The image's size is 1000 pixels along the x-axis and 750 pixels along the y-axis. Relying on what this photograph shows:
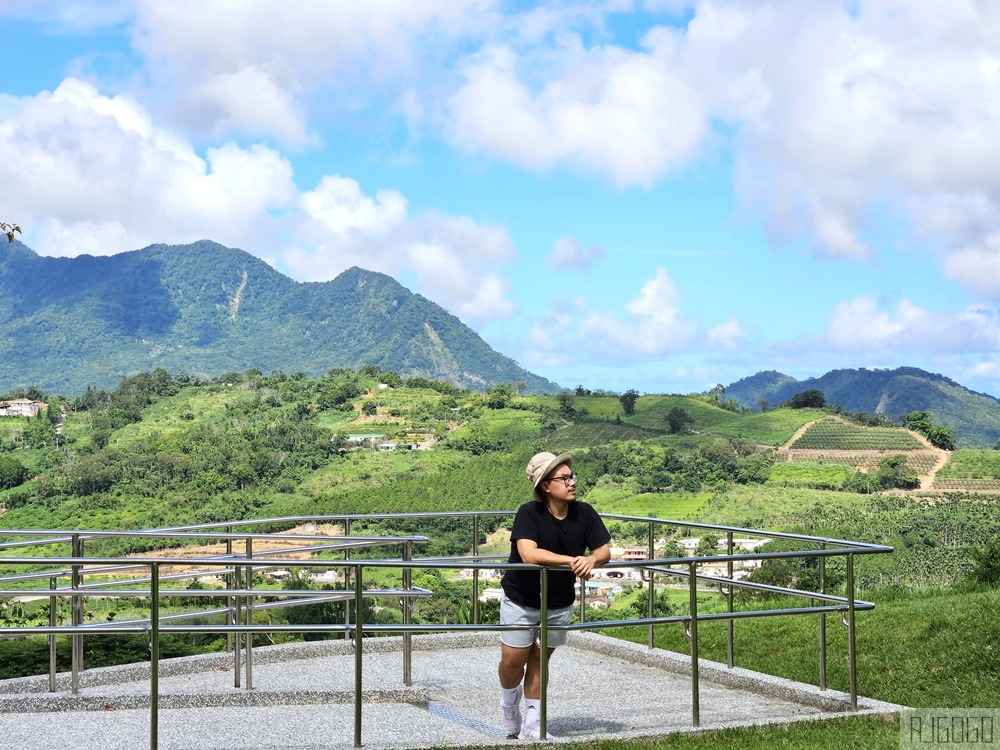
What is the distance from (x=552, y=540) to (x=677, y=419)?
4376 inches

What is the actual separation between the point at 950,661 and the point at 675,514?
77.0 metres

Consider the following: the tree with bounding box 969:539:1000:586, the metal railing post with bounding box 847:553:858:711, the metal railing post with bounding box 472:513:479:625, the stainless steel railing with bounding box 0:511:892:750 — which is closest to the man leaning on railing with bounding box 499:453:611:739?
the stainless steel railing with bounding box 0:511:892:750

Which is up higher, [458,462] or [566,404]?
[566,404]

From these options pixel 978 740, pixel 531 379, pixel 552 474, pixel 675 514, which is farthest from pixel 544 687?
pixel 531 379

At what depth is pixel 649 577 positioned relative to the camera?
8578 millimetres

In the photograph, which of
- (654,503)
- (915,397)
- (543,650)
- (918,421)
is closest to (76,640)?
(543,650)

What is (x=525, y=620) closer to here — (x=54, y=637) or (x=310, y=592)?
(x=310, y=592)

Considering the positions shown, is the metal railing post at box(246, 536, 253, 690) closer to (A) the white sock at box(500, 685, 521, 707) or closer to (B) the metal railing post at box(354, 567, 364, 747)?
(B) the metal railing post at box(354, 567, 364, 747)

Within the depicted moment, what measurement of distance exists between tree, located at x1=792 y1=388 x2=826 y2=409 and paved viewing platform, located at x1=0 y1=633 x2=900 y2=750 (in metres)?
113

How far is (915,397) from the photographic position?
15125 cm

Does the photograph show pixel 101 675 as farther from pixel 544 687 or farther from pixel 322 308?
pixel 322 308

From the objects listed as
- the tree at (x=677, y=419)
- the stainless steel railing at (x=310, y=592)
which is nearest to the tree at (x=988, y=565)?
the stainless steel railing at (x=310, y=592)

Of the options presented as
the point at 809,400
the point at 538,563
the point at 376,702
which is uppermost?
the point at 809,400

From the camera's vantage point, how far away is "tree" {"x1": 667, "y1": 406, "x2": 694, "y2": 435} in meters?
114
